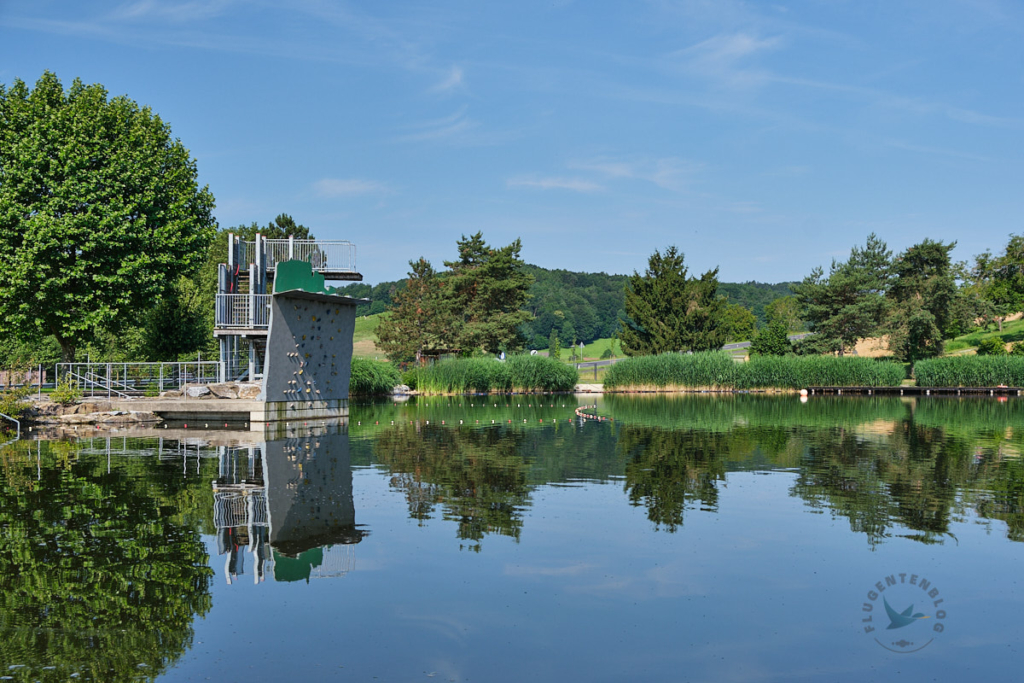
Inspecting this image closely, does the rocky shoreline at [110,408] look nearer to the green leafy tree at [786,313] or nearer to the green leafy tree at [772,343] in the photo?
the green leafy tree at [772,343]

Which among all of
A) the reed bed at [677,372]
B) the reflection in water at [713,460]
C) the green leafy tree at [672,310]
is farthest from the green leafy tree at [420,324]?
the reflection in water at [713,460]

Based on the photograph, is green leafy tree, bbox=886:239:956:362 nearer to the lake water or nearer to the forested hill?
the lake water

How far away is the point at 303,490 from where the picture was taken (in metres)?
15.8

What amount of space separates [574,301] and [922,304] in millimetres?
81339

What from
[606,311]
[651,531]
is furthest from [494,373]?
[606,311]

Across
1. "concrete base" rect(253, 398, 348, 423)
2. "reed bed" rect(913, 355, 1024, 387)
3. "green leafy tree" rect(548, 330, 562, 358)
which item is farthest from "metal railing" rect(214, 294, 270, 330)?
"green leafy tree" rect(548, 330, 562, 358)

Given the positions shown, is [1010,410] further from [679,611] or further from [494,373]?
[679,611]

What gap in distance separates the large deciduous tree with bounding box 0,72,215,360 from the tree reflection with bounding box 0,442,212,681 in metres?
19.6

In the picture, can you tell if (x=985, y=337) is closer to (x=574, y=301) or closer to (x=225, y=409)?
(x=574, y=301)

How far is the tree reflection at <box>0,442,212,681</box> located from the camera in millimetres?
7238

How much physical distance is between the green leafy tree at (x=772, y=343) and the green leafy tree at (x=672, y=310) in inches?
227

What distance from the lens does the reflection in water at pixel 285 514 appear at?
10469mm

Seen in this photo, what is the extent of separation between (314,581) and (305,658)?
2.51 metres

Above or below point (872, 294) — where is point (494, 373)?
below
